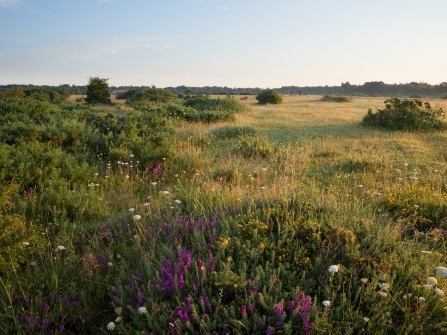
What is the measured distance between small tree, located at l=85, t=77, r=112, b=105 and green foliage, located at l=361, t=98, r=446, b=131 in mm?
28619

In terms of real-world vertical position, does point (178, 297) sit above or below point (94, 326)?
above

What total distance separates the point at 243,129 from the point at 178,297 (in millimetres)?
11667

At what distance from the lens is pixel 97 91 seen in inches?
1426

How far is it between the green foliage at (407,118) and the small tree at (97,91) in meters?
28.6

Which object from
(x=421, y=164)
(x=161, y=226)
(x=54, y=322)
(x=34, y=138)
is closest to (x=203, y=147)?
(x=34, y=138)

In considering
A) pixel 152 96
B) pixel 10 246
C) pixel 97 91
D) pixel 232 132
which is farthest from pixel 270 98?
pixel 10 246

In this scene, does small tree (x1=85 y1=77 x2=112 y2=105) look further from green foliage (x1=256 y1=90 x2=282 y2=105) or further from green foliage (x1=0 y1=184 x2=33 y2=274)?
green foliage (x1=0 y1=184 x2=33 y2=274)

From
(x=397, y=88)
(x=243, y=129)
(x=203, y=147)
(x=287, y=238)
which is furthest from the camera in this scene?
(x=397, y=88)

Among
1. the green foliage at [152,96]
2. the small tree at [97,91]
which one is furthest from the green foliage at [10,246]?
the small tree at [97,91]

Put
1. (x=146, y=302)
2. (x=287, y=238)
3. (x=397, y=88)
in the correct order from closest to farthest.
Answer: (x=146, y=302), (x=287, y=238), (x=397, y=88)

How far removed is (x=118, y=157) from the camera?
8312 mm

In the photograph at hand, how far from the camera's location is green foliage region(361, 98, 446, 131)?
15.4 metres

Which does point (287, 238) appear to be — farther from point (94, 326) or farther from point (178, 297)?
point (94, 326)

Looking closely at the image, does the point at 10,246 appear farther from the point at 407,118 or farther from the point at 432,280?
the point at 407,118
